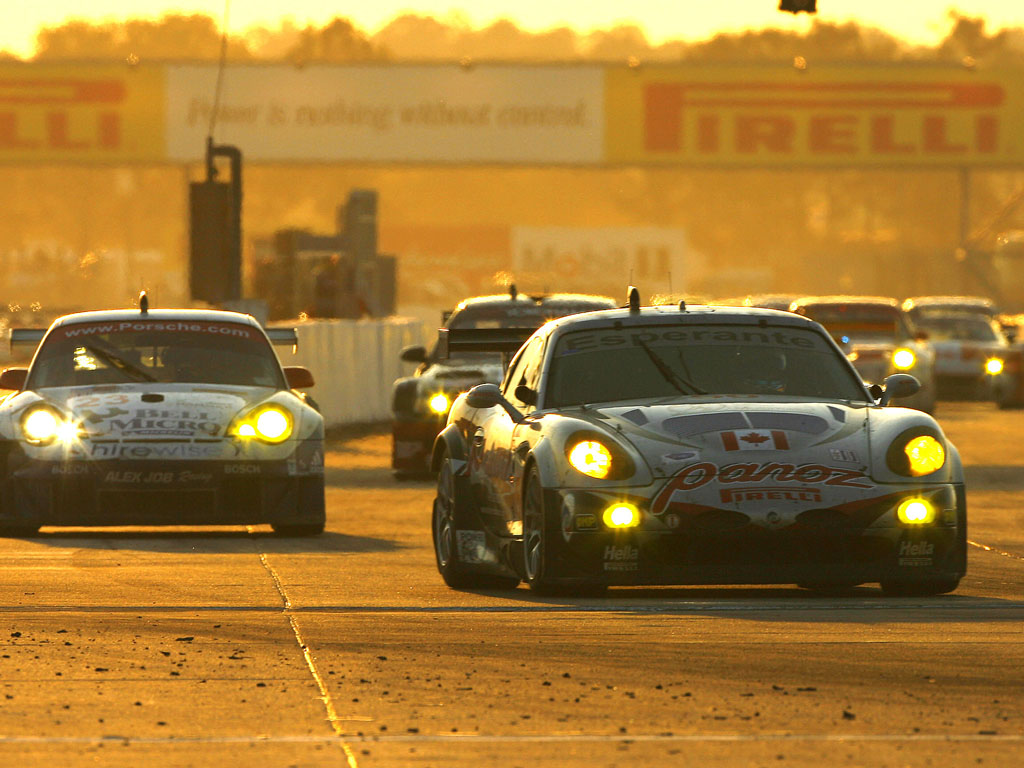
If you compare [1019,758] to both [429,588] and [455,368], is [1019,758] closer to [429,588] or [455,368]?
[429,588]

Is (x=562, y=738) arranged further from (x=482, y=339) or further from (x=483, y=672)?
(x=482, y=339)

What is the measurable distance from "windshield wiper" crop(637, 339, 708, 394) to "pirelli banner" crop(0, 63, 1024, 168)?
46732mm

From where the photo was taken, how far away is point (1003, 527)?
15.3 meters

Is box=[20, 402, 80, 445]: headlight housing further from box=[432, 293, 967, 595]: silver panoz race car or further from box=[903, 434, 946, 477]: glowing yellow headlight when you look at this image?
box=[903, 434, 946, 477]: glowing yellow headlight

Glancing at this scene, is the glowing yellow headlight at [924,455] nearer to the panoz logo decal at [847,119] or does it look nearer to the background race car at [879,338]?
the background race car at [879,338]

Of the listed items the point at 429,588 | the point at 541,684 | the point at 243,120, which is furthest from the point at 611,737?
the point at 243,120

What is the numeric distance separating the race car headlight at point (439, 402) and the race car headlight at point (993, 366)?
15.4m

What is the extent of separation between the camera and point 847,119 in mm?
59906

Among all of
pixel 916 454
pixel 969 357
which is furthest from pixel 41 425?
pixel 969 357

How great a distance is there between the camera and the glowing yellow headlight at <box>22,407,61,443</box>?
46.7 feet

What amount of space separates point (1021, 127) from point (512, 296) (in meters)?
41.9

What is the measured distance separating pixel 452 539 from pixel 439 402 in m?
8.55

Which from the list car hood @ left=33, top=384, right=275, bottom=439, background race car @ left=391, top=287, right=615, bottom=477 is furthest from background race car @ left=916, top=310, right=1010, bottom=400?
car hood @ left=33, top=384, right=275, bottom=439

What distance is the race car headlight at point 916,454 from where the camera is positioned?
33.1 feet
